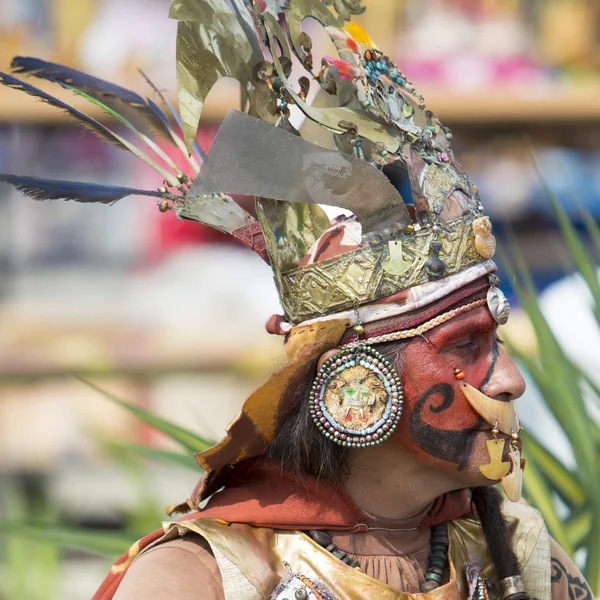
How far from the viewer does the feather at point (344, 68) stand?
6.69 feet

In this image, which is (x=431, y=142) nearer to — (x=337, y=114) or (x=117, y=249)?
(x=337, y=114)

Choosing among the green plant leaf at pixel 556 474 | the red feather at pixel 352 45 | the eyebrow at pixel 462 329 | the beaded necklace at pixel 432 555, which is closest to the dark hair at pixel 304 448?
the beaded necklace at pixel 432 555

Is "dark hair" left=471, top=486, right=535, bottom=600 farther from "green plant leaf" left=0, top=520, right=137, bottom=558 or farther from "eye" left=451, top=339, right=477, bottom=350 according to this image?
"green plant leaf" left=0, top=520, right=137, bottom=558

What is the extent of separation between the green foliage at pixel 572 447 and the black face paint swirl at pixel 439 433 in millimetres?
773

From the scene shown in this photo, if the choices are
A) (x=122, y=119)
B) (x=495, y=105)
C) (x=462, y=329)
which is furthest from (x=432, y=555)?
(x=495, y=105)

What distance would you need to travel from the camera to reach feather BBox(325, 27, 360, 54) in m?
2.06

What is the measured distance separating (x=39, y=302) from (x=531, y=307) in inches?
147

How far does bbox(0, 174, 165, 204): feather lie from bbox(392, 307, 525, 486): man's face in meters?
0.55

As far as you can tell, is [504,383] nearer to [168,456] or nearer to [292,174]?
[292,174]

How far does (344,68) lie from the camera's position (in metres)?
2.05

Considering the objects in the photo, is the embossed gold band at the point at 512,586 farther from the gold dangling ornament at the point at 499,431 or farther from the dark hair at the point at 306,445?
the dark hair at the point at 306,445

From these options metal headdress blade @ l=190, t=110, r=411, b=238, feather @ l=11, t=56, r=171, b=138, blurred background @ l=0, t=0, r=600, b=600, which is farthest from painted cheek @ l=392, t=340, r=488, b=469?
→ blurred background @ l=0, t=0, r=600, b=600

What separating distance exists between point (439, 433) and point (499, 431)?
106mm

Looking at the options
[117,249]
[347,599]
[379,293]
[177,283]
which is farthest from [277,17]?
[117,249]
